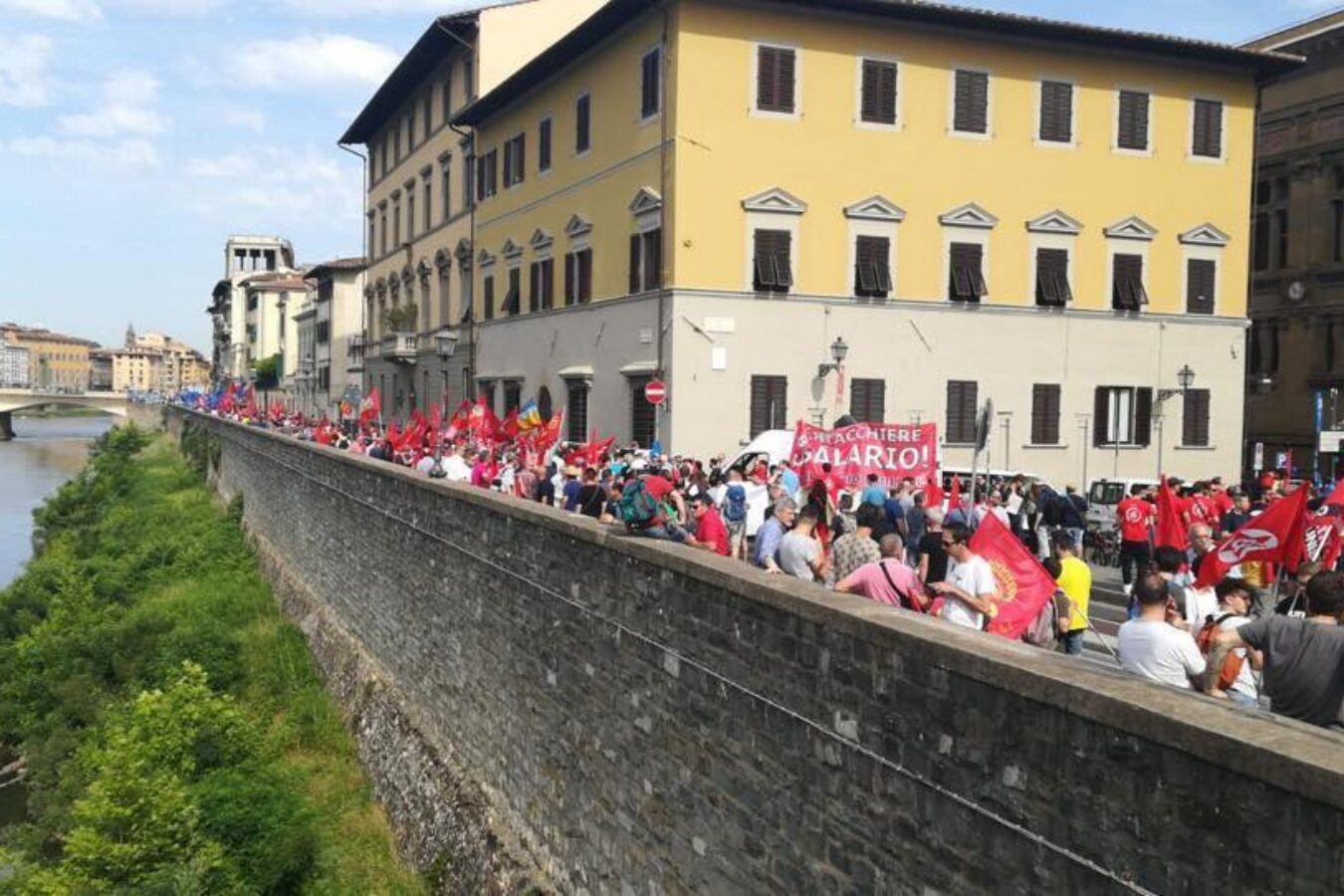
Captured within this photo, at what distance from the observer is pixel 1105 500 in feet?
82.9

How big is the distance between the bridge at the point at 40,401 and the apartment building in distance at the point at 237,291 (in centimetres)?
1081

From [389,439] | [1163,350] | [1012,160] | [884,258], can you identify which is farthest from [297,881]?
[1163,350]

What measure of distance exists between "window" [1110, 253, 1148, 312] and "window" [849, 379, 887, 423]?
6.75 m

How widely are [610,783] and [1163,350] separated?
2682 centimetres

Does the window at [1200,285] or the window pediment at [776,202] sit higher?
the window pediment at [776,202]

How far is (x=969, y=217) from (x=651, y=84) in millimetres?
7987

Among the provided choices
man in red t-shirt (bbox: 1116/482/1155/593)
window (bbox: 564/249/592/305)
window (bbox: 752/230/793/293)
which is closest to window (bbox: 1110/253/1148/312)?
window (bbox: 752/230/793/293)

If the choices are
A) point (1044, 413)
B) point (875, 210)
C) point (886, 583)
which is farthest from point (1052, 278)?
point (886, 583)

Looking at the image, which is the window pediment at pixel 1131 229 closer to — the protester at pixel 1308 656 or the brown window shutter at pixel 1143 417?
the brown window shutter at pixel 1143 417

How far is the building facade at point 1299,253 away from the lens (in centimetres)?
4106

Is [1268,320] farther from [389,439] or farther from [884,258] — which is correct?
[389,439]

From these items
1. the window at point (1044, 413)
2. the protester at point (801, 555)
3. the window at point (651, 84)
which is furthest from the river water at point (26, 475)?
the window at point (1044, 413)

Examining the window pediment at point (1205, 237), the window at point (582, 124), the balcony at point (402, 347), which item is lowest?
the balcony at point (402, 347)

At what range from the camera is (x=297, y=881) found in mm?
14086
